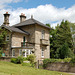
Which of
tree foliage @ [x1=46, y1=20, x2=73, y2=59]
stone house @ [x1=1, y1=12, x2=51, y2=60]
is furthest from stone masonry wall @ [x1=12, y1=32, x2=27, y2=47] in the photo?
tree foliage @ [x1=46, y1=20, x2=73, y2=59]

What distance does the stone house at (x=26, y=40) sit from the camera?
1136 inches

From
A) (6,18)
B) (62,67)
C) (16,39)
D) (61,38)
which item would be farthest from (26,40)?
(61,38)

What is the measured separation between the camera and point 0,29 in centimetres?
2920

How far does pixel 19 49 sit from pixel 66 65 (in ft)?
35.8

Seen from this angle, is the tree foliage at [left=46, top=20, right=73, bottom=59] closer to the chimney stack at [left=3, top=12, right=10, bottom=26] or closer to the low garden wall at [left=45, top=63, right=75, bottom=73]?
the chimney stack at [left=3, top=12, right=10, bottom=26]

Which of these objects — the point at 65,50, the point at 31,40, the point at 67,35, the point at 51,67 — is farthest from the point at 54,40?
the point at 51,67

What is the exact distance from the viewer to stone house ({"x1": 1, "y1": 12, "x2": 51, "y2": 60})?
2886 cm

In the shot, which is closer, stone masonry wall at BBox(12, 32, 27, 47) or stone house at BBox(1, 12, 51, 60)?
stone house at BBox(1, 12, 51, 60)

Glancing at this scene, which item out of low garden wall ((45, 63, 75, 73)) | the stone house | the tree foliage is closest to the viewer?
low garden wall ((45, 63, 75, 73))

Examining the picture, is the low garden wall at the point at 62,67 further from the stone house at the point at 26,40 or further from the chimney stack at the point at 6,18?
the chimney stack at the point at 6,18

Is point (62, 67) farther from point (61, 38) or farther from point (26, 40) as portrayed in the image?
point (61, 38)

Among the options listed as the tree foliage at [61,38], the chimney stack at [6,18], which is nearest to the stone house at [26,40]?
the chimney stack at [6,18]

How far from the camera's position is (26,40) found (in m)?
32.3

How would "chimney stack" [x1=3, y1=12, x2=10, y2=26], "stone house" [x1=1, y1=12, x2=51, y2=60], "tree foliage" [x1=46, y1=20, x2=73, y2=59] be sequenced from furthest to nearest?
"tree foliage" [x1=46, y1=20, x2=73, y2=59] < "chimney stack" [x1=3, y1=12, x2=10, y2=26] < "stone house" [x1=1, y1=12, x2=51, y2=60]
